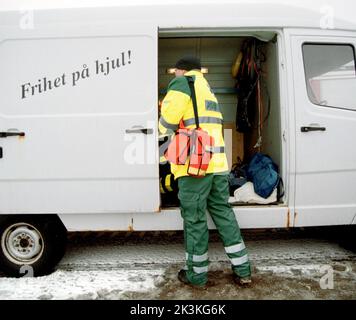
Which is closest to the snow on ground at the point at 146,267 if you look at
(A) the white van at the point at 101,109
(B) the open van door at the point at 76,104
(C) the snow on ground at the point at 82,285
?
(C) the snow on ground at the point at 82,285

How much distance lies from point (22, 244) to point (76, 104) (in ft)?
4.68

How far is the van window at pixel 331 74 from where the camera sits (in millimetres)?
3223

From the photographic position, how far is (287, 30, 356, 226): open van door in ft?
10.3

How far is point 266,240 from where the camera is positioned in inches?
158

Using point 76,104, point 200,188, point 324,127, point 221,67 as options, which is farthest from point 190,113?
point 221,67

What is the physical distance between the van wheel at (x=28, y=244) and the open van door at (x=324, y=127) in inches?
91.6

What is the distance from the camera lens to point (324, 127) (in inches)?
124

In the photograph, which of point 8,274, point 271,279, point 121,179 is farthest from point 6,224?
point 271,279

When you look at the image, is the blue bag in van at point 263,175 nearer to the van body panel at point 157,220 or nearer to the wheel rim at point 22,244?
the van body panel at point 157,220

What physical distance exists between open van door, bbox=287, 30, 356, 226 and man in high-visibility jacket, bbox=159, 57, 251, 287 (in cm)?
74

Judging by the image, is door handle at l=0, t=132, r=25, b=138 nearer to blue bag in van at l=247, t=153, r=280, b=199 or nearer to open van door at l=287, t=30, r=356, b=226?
blue bag in van at l=247, t=153, r=280, b=199

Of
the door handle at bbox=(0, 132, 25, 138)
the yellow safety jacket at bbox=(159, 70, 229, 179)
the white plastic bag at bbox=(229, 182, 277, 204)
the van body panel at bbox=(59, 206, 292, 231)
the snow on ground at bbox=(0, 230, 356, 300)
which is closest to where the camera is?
the yellow safety jacket at bbox=(159, 70, 229, 179)

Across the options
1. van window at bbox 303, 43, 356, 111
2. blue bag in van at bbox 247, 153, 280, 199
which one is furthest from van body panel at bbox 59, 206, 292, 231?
van window at bbox 303, 43, 356, 111

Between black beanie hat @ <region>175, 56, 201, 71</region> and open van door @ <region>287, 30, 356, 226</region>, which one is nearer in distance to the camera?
black beanie hat @ <region>175, 56, 201, 71</region>
